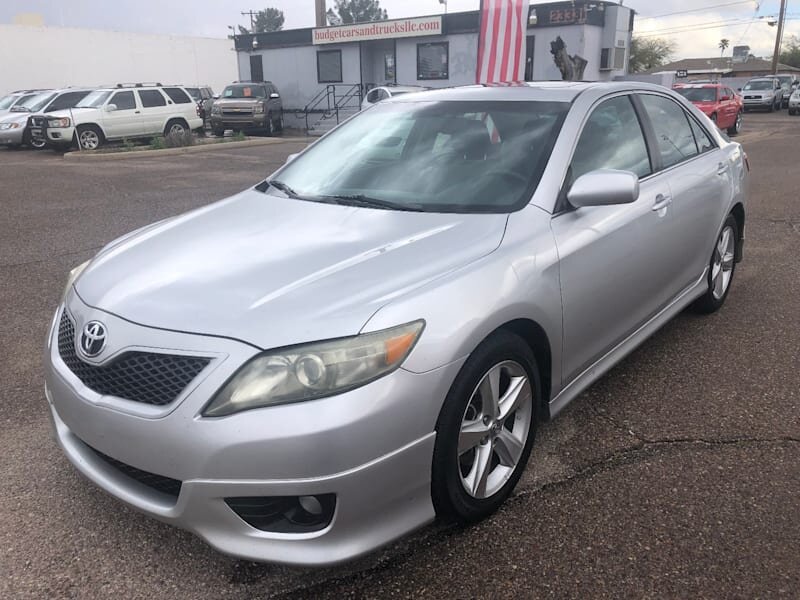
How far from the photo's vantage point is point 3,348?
4.52m

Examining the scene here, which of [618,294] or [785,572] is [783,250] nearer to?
[618,294]

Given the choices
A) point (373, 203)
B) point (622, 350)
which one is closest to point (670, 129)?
point (622, 350)

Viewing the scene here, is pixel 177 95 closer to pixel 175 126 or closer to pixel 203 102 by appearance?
pixel 175 126

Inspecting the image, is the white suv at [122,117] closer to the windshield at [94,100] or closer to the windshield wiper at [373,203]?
the windshield at [94,100]

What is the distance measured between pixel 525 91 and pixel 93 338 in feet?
8.10

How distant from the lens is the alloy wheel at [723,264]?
4.76 metres

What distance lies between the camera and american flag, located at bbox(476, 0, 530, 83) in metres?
7.93

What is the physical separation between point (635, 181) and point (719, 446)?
132 centimetres

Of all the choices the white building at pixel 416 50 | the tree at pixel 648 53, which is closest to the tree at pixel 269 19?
the tree at pixel 648 53

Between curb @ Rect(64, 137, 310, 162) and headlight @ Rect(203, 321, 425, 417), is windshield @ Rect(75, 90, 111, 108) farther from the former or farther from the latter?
headlight @ Rect(203, 321, 425, 417)

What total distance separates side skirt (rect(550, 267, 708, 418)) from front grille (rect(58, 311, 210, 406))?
Result: 160cm

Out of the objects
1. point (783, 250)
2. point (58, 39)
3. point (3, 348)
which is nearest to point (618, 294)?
point (3, 348)

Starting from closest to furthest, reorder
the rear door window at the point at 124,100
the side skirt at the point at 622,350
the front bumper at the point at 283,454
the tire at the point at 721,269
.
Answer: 1. the front bumper at the point at 283,454
2. the side skirt at the point at 622,350
3. the tire at the point at 721,269
4. the rear door window at the point at 124,100

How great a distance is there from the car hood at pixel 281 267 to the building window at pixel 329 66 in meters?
27.4
